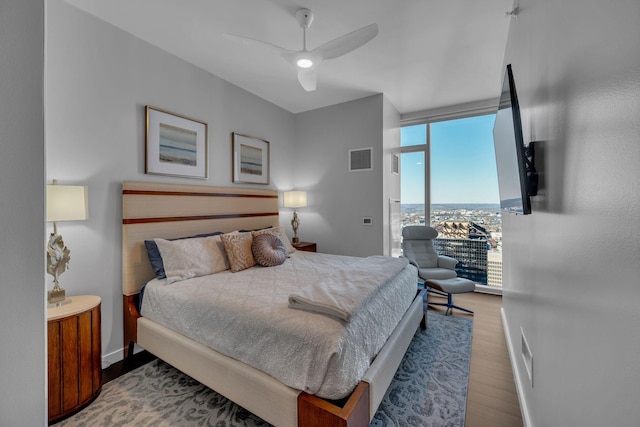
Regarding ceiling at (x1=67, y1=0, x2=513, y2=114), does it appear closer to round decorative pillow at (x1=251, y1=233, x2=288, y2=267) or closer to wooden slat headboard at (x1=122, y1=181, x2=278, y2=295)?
wooden slat headboard at (x1=122, y1=181, x2=278, y2=295)

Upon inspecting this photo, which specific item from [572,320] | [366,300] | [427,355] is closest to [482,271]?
[427,355]

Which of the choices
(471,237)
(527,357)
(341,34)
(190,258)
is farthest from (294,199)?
(527,357)

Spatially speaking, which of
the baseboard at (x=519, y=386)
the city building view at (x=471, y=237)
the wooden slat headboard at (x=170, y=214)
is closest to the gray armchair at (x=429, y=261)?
the city building view at (x=471, y=237)

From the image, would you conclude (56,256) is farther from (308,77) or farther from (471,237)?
(471,237)

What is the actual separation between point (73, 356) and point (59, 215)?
0.94 metres

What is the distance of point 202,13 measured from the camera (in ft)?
7.11

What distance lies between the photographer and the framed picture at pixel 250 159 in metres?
3.45

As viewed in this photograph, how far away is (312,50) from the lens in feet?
6.63

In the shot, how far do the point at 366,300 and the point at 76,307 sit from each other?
1990mm

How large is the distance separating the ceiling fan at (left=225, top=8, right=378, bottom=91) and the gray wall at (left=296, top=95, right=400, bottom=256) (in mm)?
1741

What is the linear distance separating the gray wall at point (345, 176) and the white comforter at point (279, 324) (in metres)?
1.60

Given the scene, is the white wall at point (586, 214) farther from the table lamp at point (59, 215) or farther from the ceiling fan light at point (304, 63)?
the table lamp at point (59, 215)

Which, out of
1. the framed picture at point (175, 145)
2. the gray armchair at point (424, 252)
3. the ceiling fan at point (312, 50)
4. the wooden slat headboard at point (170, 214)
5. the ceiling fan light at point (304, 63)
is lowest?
the gray armchair at point (424, 252)

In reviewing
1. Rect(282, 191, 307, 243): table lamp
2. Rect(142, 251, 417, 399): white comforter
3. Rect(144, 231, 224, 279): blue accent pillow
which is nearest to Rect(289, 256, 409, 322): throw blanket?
Rect(142, 251, 417, 399): white comforter
